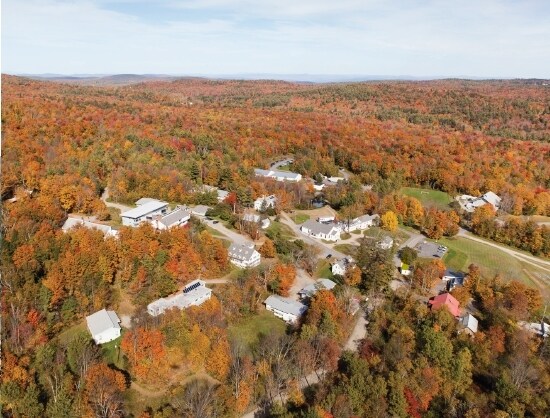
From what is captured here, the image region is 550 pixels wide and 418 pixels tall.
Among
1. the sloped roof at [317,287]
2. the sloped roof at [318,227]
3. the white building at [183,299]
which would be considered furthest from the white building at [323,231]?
the white building at [183,299]

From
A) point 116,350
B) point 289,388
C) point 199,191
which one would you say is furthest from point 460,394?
point 199,191

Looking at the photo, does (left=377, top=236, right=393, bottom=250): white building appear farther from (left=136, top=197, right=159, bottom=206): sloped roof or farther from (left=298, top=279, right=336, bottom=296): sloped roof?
(left=136, top=197, right=159, bottom=206): sloped roof

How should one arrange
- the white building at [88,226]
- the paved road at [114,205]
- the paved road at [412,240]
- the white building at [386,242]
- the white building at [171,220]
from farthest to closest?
the paved road at [114,205] → the paved road at [412,240] → the white building at [171,220] → the white building at [386,242] → the white building at [88,226]

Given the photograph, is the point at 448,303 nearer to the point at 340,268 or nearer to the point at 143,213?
the point at 340,268

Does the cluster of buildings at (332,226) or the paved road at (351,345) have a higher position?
the cluster of buildings at (332,226)

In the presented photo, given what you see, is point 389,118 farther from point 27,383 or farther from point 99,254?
point 27,383

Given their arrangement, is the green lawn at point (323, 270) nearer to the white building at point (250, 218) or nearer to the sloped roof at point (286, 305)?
the sloped roof at point (286, 305)

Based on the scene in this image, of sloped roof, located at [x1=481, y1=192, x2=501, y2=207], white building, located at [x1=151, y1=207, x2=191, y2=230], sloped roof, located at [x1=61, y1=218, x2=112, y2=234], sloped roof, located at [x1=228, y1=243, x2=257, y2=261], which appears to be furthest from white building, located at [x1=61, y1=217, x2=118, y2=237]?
sloped roof, located at [x1=481, y1=192, x2=501, y2=207]
